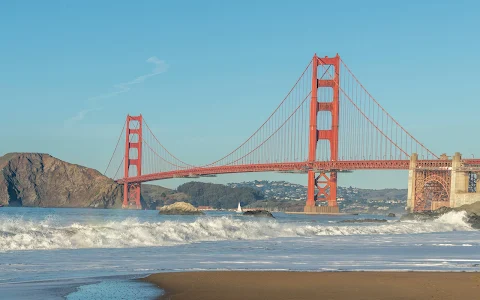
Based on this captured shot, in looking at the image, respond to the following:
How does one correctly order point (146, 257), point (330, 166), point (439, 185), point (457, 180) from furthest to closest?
1. point (330, 166)
2. point (439, 185)
3. point (457, 180)
4. point (146, 257)

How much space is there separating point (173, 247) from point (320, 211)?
61.9 m

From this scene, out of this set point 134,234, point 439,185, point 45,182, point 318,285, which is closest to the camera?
point 318,285

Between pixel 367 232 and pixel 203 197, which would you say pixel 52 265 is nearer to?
pixel 367 232

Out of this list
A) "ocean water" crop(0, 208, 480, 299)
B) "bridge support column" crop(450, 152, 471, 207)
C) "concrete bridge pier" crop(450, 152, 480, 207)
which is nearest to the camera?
"ocean water" crop(0, 208, 480, 299)

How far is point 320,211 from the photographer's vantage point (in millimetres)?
84062

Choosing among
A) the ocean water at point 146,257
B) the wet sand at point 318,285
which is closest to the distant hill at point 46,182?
the ocean water at point 146,257

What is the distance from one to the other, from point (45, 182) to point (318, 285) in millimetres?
135457

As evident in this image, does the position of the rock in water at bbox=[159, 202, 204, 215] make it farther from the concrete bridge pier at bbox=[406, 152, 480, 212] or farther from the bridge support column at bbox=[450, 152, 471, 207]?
the bridge support column at bbox=[450, 152, 471, 207]

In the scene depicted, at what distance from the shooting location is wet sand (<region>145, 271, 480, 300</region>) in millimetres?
12453

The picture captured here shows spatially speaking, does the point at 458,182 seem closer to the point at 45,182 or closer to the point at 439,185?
the point at 439,185

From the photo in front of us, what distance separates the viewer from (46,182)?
144875 millimetres

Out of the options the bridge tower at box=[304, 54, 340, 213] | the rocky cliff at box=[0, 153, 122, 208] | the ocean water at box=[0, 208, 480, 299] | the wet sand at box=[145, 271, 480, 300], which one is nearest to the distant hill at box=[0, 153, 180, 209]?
the rocky cliff at box=[0, 153, 122, 208]

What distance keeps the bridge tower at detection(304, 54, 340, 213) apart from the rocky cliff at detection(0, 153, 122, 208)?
54.0 metres

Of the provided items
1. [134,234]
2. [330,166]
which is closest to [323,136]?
[330,166]
